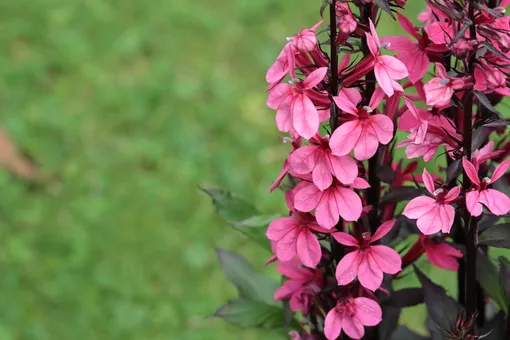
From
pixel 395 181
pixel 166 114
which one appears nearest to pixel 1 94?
pixel 166 114

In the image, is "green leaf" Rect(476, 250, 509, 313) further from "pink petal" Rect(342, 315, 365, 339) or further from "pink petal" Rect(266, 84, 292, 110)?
"pink petal" Rect(266, 84, 292, 110)

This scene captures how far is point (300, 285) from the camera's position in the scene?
3.29ft

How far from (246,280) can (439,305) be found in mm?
361

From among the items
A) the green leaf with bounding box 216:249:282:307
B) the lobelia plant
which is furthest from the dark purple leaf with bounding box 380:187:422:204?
the green leaf with bounding box 216:249:282:307

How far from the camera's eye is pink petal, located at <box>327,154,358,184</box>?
0.83 m

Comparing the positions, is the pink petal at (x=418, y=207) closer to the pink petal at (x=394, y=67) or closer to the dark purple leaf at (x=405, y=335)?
the pink petal at (x=394, y=67)

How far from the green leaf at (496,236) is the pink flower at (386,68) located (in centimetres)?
21

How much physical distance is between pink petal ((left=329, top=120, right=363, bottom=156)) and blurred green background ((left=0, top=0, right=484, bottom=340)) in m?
1.46

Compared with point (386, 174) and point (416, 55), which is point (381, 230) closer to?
point (386, 174)

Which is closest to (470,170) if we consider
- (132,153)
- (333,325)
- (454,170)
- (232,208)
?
(454,170)

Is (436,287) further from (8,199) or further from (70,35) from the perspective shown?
(70,35)

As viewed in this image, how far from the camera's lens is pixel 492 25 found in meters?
0.86

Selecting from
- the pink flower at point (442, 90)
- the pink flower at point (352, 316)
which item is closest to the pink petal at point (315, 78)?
the pink flower at point (442, 90)

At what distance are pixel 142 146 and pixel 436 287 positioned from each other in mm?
1880
